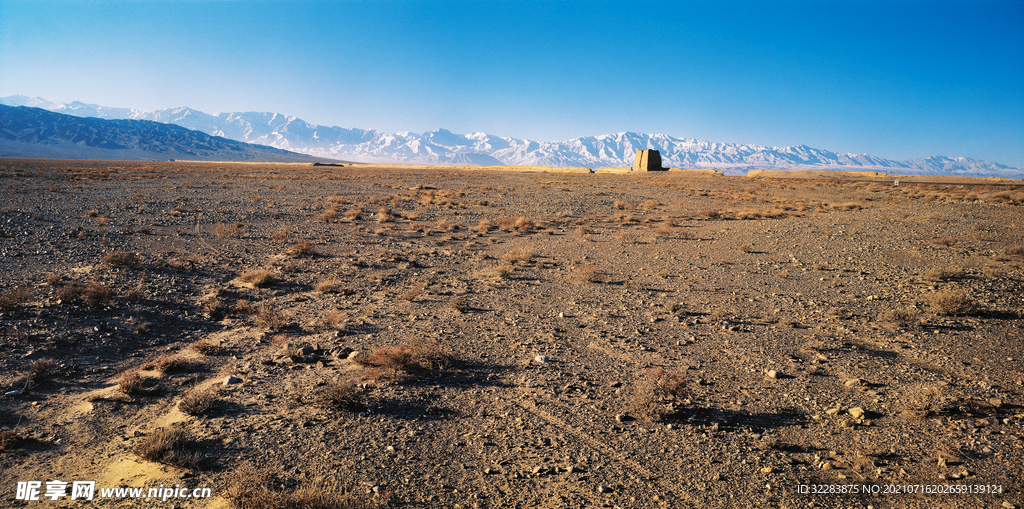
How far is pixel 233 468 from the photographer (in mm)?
4105

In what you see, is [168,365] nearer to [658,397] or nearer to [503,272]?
[658,397]

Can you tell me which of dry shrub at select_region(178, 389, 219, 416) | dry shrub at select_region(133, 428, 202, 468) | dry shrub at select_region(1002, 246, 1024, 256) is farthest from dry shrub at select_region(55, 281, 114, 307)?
dry shrub at select_region(1002, 246, 1024, 256)

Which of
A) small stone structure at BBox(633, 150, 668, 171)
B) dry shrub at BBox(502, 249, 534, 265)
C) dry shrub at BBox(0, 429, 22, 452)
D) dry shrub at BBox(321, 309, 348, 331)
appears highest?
small stone structure at BBox(633, 150, 668, 171)

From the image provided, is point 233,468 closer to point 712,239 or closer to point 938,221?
point 712,239

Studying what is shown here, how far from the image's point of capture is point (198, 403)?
5023mm

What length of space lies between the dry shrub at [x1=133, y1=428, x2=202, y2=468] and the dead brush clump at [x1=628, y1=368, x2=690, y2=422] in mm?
4381

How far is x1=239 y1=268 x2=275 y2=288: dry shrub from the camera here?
10.0 m

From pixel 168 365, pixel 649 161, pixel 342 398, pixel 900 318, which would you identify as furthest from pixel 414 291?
pixel 649 161

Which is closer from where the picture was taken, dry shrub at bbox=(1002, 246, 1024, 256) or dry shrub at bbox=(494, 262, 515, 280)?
dry shrub at bbox=(494, 262, 515, 280)

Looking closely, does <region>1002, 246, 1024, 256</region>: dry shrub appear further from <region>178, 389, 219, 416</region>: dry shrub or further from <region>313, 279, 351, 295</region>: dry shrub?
<region>178, 389, 219, 416</region>: dry shrub

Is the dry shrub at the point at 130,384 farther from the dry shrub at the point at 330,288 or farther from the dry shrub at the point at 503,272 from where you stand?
the dry shrub at the point at 503,272

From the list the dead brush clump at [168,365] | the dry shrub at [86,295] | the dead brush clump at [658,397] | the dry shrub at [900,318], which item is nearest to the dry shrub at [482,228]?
the dry shrub at [86,295]

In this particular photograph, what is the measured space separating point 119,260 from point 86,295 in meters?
3.12

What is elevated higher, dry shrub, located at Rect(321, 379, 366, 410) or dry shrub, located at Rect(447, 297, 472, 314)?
dry shrub, located at Rect(447, 297, 472, 314)
